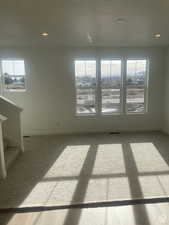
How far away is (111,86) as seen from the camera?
5.24m

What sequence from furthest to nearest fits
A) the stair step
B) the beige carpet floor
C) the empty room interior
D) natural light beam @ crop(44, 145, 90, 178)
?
the stair step, natural light beam @ crop(44, 145, 90, 178), the beige carpet floor, the empty room interior

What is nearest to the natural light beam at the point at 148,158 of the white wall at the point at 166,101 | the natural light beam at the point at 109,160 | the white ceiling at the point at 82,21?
the natural light beam at the point at 109,160

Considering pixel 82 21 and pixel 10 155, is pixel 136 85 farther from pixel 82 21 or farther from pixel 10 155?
pixel 10 155

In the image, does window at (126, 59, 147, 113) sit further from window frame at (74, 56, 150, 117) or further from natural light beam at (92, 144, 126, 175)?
natural light beam at (92, 144, 126, 175)

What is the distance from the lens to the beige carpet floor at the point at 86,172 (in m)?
2.29

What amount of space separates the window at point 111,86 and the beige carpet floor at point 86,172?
1.21 metres

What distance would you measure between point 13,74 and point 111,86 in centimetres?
301

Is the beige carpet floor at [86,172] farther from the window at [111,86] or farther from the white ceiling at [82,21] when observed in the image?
the white ceiling at [82,21]

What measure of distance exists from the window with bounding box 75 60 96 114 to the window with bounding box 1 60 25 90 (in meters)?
1.65

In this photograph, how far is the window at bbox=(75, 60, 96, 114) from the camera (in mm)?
5090

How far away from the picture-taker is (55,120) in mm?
5164

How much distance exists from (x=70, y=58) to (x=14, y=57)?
5.32ft

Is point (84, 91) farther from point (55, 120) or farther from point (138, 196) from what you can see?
point (138, 196)

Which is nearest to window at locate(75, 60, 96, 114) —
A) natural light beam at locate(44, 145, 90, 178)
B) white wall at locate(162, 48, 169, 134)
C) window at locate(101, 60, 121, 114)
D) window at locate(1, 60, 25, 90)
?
window at locate(101, 60, 121, 114)
